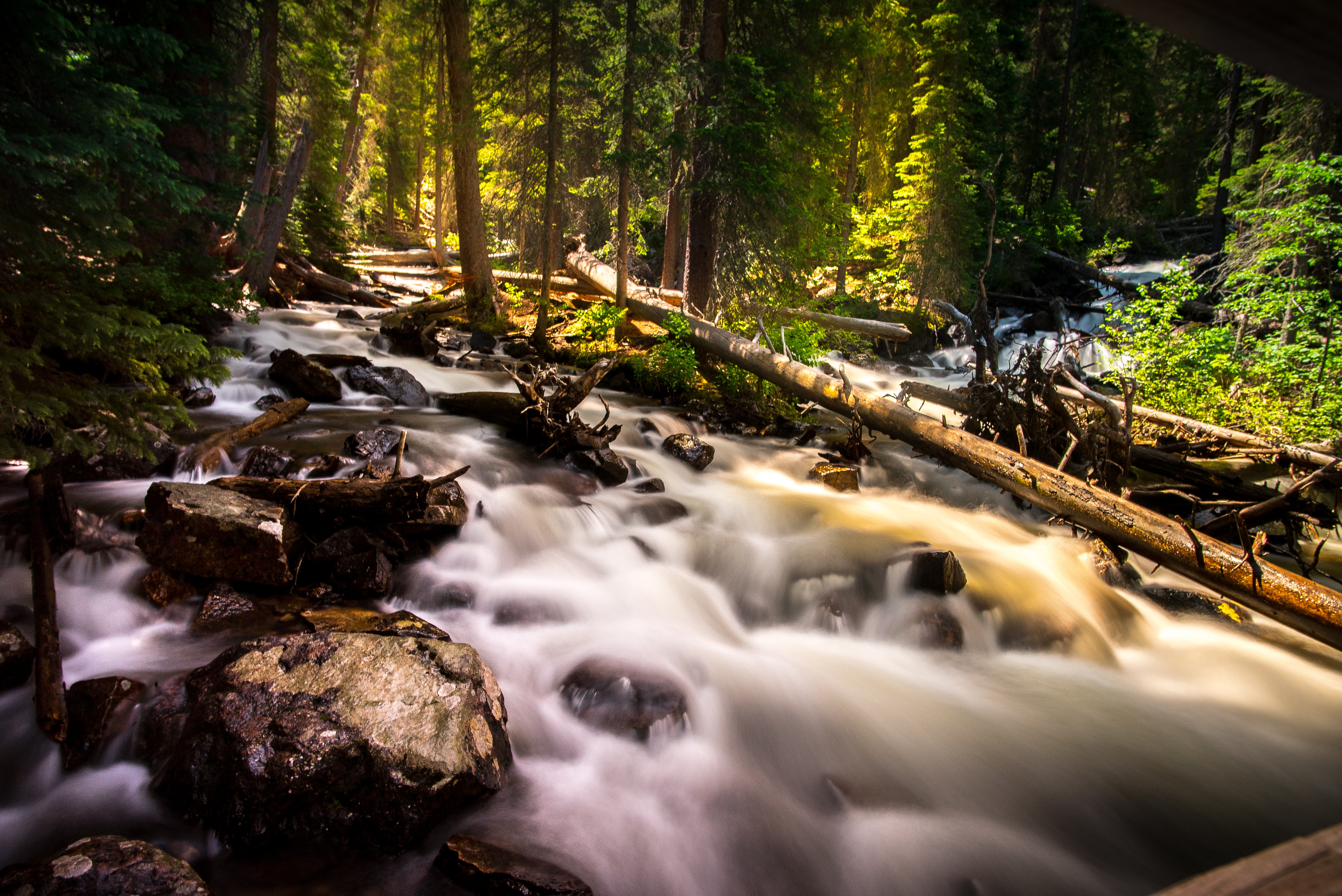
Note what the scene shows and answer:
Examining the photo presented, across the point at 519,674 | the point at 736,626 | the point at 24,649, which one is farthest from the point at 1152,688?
the point at 24,649

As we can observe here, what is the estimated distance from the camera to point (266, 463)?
19.7 ft

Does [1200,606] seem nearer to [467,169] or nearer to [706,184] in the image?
[706,184]

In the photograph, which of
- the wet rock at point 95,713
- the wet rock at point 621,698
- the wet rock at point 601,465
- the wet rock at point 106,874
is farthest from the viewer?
the wet rock at point 601,465

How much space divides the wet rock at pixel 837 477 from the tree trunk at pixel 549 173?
20.5ft

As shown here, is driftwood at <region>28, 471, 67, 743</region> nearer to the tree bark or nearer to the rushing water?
the rushing water

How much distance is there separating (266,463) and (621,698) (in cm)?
401

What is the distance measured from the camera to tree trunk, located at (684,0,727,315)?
11297 millimetres

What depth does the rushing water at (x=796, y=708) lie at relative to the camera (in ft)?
11.5

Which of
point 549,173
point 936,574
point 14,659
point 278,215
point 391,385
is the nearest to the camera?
point 14,659

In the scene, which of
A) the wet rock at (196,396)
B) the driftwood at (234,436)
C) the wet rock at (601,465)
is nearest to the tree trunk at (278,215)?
the wet rock at (196,396)

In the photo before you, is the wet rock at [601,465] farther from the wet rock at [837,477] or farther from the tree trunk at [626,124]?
the tree trunk at [626,124]

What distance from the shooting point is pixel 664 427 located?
9.66 metres

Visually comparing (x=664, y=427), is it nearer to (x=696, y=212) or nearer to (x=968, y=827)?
→ (x=696, y=212)

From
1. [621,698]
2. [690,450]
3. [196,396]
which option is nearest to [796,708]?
[621,698]
